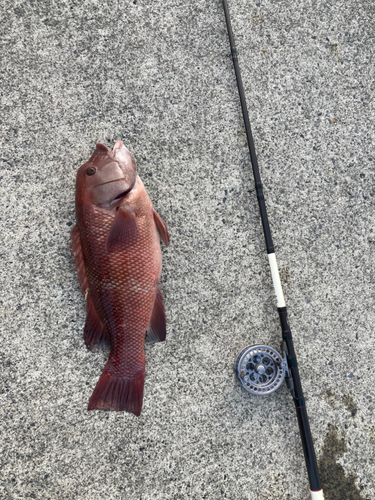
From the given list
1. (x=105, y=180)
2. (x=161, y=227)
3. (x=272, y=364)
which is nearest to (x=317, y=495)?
(x=272, y=364)

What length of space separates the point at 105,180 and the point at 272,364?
1.35m

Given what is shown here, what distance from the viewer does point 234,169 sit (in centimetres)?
213

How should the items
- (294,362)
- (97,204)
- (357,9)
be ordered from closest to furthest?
(97,204)
(294,362)
(357,9)

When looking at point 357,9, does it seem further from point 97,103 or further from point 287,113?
point 97,103

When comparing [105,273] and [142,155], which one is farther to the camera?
[142,155]

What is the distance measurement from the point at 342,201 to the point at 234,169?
2.30ft

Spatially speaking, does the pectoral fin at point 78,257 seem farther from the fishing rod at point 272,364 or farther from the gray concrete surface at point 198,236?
the fishing rod at point 272,364

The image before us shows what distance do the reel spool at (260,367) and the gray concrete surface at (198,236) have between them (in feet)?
0.25

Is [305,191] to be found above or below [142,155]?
below

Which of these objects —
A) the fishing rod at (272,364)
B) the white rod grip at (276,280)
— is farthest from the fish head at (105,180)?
the white rod grip at (276,280)

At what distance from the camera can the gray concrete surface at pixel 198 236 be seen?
1.97 m

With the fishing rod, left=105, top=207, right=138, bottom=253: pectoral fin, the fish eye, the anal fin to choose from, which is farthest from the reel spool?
the fish eye

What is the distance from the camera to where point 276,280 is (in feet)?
6.56

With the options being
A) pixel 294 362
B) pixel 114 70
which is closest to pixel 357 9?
pixel 114 70
